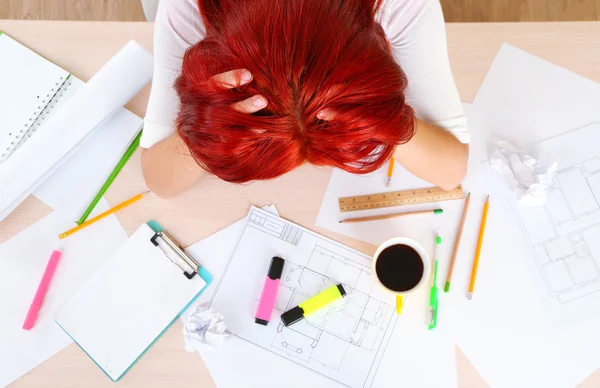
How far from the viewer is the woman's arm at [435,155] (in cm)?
87

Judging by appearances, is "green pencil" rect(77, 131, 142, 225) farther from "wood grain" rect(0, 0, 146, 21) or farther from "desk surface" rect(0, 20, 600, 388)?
"wood grain" rect(0, 0, 146, 21)

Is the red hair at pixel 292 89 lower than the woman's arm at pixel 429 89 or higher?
lower

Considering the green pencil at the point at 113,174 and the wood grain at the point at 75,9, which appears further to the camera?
the wood grain at the point at 75,9

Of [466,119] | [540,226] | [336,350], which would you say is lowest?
[336,350]

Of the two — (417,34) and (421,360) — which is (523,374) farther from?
(417,34)

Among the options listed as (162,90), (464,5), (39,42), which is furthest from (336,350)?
(464,5)

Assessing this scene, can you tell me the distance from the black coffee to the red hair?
284mm

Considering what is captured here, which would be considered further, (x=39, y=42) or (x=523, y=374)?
(x=39, y=42)

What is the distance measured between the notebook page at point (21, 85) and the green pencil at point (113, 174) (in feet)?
0.68

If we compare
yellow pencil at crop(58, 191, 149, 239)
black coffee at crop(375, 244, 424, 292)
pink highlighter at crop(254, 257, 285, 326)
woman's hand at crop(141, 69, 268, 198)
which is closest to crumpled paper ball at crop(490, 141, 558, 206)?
black coffee at crop(375, 244, 424, 292)

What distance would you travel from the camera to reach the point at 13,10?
5.67 ft

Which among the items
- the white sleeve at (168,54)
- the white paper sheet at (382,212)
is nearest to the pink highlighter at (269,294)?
the white paper sheet at (382,212)

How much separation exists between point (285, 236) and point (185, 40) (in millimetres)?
430

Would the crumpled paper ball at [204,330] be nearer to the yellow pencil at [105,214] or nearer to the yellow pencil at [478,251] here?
the yellow pencil at [105,214]
